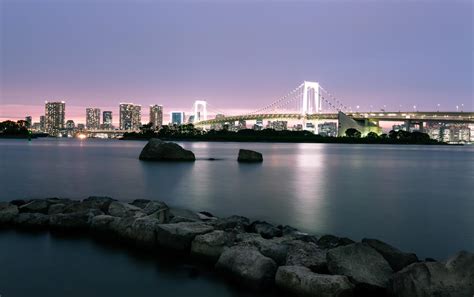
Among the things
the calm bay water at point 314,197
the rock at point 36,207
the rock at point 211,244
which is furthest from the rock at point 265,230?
the rock at point 36,207

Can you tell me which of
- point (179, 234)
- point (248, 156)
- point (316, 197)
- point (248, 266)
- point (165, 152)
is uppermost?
point (165, 152)

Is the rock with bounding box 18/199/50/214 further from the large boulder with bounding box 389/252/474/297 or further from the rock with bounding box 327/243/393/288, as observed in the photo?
the large boulder with bounding box 389/252/474/297

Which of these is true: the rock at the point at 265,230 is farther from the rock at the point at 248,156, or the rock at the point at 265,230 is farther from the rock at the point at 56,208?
the rock at the point at 248,156

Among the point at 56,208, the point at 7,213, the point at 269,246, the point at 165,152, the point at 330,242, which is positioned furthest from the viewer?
the point at 165,152

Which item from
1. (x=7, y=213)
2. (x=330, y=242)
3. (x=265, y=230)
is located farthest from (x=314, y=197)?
(x=7, y=213)

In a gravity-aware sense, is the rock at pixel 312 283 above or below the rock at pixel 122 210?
below

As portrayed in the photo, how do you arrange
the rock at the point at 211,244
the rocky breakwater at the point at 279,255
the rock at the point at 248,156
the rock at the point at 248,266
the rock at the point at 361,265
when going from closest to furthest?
the rocky breakwater at the point at 279,255 < the rock at the point at 361,265 < the rock at the point at 248,266 < the rock at the point at 211,244 < the rock at the point at 248,156

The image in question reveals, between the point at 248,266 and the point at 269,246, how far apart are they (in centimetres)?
59

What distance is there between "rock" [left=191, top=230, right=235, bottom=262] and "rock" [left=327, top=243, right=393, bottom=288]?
1693 millimetres

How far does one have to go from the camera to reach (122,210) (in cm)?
873

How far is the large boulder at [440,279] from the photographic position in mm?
4598

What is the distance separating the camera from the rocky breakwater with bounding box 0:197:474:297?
4.75 m

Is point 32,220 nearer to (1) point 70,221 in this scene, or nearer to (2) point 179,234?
(1) point 70,221

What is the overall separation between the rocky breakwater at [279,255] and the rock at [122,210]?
0.02m
